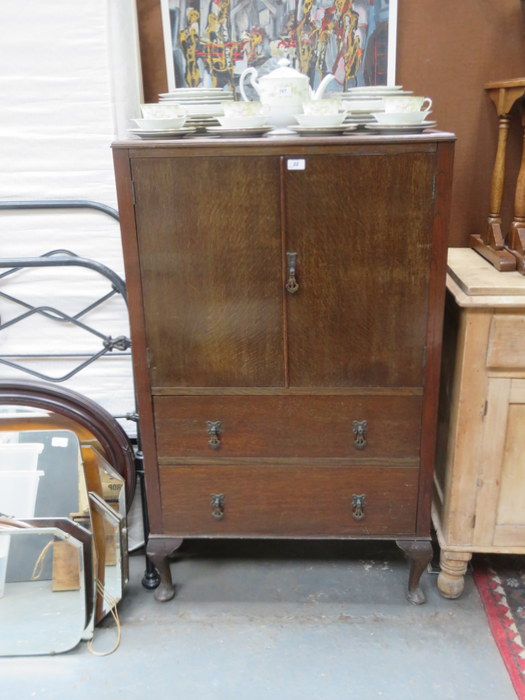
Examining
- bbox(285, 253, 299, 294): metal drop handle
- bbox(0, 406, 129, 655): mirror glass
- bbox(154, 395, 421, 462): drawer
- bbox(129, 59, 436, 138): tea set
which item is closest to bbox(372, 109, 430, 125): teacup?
bbox(129, 59, 436, 138): tea set

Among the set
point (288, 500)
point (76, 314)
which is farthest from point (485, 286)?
point (76, 314)

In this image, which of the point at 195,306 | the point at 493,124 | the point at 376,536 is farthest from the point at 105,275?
the point at 493,124

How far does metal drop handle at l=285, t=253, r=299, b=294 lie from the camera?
1.57m

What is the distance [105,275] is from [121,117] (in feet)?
1.53

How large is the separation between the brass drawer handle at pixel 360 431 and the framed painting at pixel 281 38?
3.34 ft

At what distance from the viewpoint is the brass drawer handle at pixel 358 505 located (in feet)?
5.90

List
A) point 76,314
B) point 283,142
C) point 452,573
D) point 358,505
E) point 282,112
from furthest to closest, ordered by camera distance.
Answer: point 76,314
point 452,573
point 358,505
point 282,112
point 283,142

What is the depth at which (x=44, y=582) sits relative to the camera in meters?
1.91

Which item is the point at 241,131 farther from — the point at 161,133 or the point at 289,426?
the point at 289,426

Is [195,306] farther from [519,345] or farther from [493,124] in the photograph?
[493,124]

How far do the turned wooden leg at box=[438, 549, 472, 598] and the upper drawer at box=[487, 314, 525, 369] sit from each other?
1.91 feet

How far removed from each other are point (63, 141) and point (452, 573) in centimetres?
171

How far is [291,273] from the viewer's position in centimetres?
158

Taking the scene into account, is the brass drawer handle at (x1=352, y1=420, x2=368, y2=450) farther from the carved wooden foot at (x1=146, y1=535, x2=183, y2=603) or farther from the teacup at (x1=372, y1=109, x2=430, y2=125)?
the teacup at (x1=372, y1=109, x2=430, y2=125)
